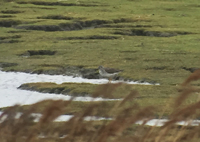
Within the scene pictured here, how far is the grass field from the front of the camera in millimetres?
21898

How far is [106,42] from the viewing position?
3178 centimetres

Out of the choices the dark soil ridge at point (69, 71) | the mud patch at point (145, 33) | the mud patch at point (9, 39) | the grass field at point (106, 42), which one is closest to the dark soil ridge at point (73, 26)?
the grass field at point (106, 42)

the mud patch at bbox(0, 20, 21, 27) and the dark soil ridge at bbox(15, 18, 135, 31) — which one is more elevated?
the mud patch at bbox(0, 20, 21, 27)

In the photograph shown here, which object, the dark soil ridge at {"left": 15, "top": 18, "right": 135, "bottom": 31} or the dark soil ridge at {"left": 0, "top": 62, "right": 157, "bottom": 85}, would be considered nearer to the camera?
the dark soil ridge at {"left": 0, "top": 62, "right": 157, "bottom": 85}

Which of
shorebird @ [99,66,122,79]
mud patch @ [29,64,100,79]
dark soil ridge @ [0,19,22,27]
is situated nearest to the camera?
shorebird @ [99,66,122,79]

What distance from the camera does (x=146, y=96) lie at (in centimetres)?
1881

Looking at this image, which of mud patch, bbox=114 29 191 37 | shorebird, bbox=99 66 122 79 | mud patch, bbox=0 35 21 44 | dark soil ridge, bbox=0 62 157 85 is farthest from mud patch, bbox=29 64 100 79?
mud patch, bbox=114 29 191 37

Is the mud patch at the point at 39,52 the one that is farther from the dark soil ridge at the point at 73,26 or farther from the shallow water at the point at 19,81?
the dark soil ridge at the point at 73,26

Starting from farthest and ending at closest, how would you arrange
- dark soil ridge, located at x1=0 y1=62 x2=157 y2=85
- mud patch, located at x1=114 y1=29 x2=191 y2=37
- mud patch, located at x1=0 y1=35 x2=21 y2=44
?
mud patch, located at x1=114 y1=29 x2=191 y2=37 → mud patch, located at x1=0 y1=35 x2=21 y2=44 → dark soil ridge, located at x1=0 y1=62 x2=157 y2=85

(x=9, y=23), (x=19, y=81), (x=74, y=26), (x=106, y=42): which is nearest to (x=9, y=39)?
(x=106, y=42)

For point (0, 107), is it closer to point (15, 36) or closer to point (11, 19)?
point (15, 36)

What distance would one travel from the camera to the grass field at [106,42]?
2190 centimetres

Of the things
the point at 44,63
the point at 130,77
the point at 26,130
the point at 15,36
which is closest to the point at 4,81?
the point at 44,63

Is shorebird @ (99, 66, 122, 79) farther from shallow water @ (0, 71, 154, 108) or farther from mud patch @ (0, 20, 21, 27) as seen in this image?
mud patch @ (0, 20, 21, 27)
